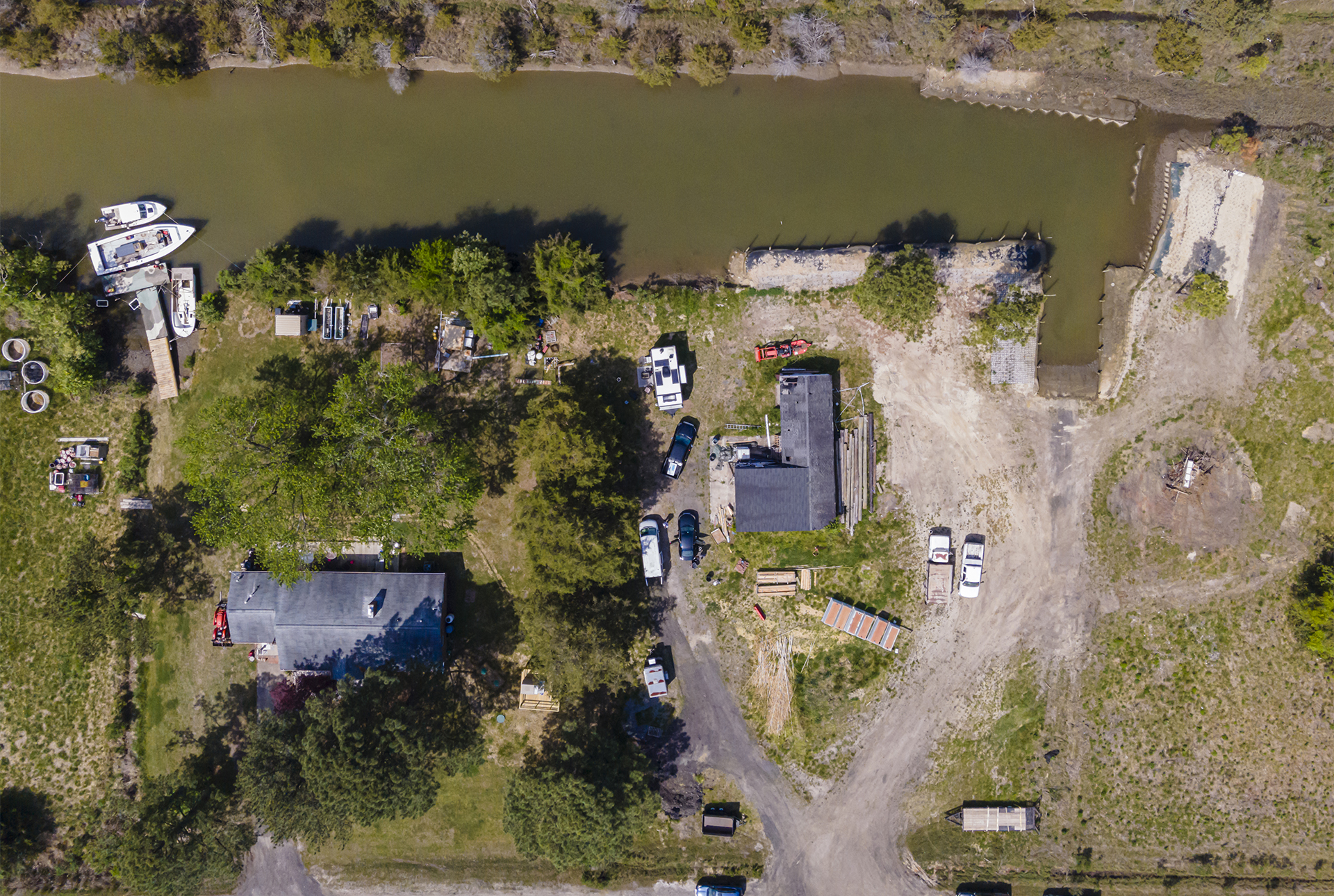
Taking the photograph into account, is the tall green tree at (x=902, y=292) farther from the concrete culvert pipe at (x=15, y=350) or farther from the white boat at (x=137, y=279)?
the concrete culvert pipe at (x=15, y=350)

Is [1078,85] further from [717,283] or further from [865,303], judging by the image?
[717,283]

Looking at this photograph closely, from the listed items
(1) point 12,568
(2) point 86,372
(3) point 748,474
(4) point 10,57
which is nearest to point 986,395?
(3) point 748,474

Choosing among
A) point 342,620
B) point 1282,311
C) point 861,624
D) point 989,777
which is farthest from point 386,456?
point 1282,311

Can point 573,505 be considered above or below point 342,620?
above

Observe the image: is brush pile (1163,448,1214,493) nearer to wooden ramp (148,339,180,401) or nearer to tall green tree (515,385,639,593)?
tall green tree (515,385,639,593)

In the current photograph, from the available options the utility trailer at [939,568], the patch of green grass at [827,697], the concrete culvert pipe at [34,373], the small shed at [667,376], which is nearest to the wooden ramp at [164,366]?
the concrete culvert pipe at [34,373]

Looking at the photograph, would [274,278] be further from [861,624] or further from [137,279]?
[861,624]
